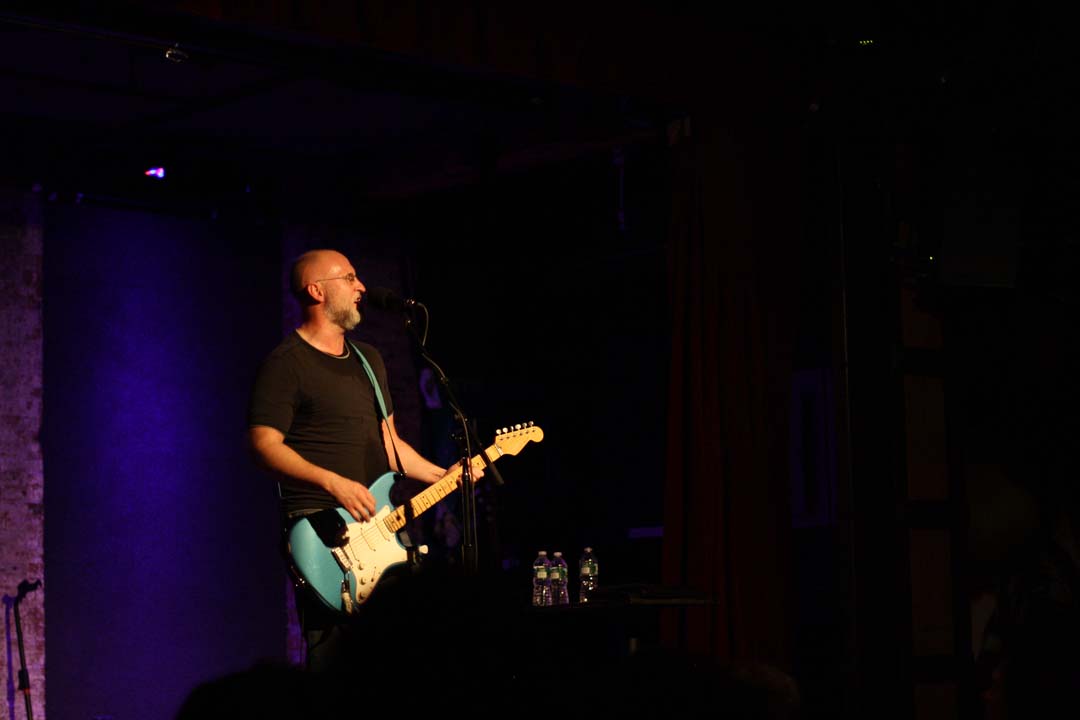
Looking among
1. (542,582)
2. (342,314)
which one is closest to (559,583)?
(542,582)

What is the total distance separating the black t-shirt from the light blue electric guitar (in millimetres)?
96

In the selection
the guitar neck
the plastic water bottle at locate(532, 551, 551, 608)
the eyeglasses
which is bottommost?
the plastic water bottle at locate(532, 551, 551, 608)

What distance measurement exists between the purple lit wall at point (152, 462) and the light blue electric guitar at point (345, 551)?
255 cm

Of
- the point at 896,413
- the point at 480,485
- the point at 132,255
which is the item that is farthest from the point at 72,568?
the point at 896,413

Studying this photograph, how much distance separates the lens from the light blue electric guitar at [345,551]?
13.3 feet

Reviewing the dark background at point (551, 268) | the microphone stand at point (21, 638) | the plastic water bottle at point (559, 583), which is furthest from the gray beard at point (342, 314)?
the microphone stand at point (21, 638)

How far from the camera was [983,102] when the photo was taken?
504 cm

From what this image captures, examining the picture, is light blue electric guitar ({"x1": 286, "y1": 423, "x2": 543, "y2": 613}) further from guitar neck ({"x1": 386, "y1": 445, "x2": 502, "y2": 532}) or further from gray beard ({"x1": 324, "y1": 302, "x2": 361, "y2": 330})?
gray beard ({"x1": 324, "y1": 302, "x2": 361, "y2": 330})

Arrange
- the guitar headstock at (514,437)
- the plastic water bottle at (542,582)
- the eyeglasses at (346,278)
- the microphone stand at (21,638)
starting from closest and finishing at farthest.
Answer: the eyeglasses at (346,278)
the guitar headstock at (514,437)
the plastic water bottle at (542,582)
the microphone stand at (21,638)

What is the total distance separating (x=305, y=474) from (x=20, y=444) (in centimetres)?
256

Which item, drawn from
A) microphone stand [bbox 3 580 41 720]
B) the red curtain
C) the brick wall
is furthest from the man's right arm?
the brick wall

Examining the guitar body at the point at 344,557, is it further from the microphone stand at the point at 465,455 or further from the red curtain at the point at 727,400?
the red curtain at the point at 727,400

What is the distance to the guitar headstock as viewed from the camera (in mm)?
4582

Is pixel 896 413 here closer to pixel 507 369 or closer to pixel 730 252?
pixel 730 252
